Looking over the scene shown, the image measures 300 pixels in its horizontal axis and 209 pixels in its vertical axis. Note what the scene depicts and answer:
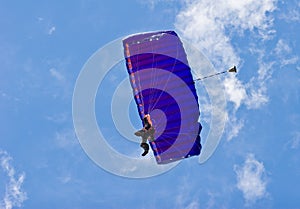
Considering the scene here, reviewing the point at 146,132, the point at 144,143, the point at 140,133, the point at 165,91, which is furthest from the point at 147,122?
the point at 165,91

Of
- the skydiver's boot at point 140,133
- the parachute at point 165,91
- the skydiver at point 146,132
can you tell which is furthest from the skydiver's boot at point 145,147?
the parachute at point 165,91

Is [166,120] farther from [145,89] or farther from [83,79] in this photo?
[83,79]

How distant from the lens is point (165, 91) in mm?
35406

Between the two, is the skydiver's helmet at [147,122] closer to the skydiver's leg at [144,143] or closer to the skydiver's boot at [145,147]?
the skydiver's leg at [144,143]

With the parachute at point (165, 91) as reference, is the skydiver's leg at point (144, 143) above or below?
below

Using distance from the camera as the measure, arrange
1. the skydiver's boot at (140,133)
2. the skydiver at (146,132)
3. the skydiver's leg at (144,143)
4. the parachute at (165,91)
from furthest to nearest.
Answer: the parachute at (165,91) → the skydiver's leg at (144,143) → the skydiver at (146,132) → the skydiver's boot at (140,133)

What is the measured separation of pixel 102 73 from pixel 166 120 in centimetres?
693

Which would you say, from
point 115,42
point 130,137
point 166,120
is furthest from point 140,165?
point 115,42

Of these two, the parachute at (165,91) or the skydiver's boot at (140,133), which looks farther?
the parachute at (165,91)

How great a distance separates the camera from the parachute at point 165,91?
3488cm

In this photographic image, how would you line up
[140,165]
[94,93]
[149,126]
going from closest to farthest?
[149,126] → [94,93] → [140,165]

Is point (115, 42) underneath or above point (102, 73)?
above

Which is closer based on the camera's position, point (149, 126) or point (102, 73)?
point (149, 126)

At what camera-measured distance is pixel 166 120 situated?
116 ft
